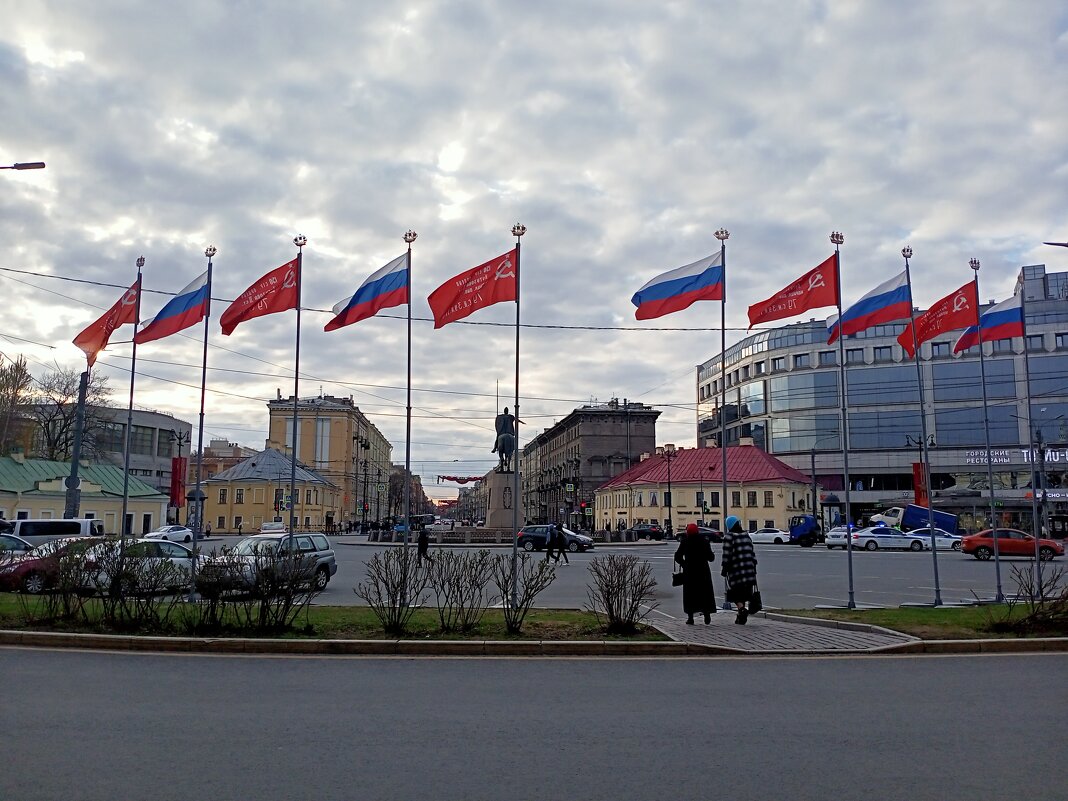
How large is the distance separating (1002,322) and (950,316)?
66.1 inches

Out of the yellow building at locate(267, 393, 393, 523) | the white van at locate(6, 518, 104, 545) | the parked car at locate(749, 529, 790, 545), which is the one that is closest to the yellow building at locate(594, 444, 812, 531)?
the parked car at locate(749, 529, 790, 545)

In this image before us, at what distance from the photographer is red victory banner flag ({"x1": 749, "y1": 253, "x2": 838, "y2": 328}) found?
18578mm

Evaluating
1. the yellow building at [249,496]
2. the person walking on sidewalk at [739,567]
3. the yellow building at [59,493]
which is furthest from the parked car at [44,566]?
the yellow building at [249,496]

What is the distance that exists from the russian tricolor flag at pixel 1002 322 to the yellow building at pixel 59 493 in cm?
4214

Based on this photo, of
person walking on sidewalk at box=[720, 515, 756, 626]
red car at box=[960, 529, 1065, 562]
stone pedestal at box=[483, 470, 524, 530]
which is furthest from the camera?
stone pedestal at box=[483, 470, 524, 530]

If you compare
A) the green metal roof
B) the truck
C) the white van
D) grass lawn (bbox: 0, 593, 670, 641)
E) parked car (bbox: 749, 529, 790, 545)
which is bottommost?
grass lawn (bbox: 0, 593, 670, 641)

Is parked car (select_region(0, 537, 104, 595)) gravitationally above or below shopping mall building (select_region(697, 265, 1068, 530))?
below

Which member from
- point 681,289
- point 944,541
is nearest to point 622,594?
point 681,289

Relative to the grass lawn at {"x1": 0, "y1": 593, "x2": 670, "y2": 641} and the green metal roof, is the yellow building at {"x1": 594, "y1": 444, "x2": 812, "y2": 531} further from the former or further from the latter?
the grass lawn at {"x1": 0, "y1": 593, "x2": 670, "y2": 641}

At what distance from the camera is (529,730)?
745 centimetres

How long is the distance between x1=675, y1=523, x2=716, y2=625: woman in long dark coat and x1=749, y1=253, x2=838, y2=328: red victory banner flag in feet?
20.4

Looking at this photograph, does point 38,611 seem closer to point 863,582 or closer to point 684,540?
point 684,540

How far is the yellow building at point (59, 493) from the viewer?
54000mm

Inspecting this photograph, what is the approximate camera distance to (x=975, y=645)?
487 inches
